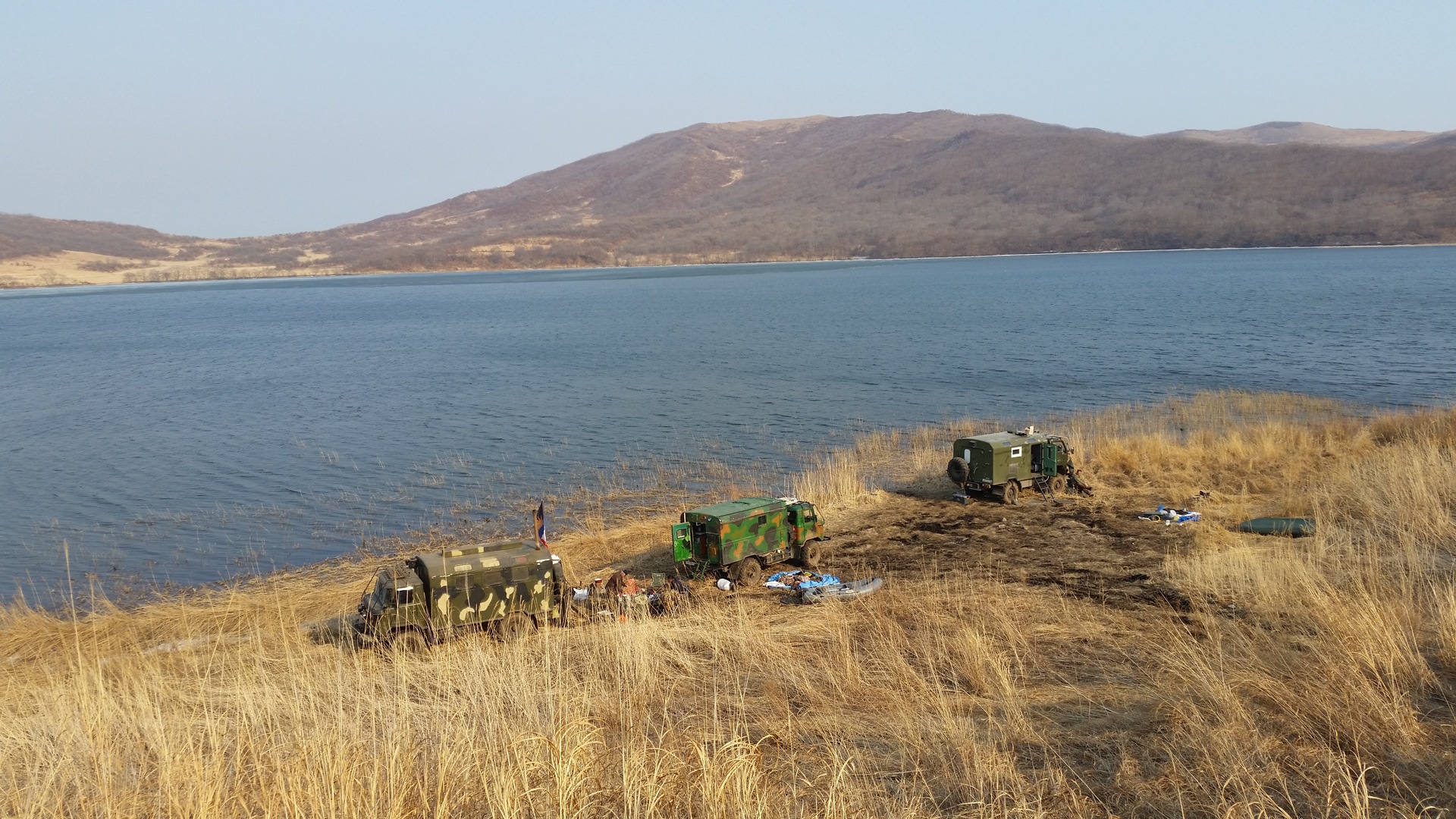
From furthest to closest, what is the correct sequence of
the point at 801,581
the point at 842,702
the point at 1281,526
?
the point at 1281,526, the point at 801,581, the point at 842,702

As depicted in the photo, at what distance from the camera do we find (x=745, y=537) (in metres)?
16.1

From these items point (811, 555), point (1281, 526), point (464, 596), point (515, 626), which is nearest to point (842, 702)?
point (515, 626)

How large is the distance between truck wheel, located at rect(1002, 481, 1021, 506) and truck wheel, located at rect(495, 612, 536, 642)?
11.9 metres

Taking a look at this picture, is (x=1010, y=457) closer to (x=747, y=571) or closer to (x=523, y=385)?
(x=747, y=571)

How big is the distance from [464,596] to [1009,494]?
1290 cm

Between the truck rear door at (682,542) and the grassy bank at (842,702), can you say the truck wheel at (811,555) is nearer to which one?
the grassy bank at (842,702)

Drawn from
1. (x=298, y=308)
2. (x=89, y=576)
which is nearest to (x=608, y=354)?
(x=89, y=576)

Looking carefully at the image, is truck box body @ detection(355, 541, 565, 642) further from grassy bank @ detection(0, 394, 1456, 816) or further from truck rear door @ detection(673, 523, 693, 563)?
truck rear door @ detection(673, 523, 693, 563)

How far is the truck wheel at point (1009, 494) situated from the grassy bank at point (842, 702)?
454 cm

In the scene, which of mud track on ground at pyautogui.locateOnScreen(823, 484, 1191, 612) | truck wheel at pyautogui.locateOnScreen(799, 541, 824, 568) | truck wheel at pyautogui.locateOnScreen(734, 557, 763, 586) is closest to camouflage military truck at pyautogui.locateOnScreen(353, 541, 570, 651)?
truck wheel at pyautogui.locateOnScreen(734, 557, 763, 586)

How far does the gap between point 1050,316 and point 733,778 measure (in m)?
70.8

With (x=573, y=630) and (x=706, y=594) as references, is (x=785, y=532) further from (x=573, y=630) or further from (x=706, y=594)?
(x=573, y=630)

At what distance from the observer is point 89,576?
19.7m

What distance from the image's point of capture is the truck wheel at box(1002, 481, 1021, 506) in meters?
21.0
